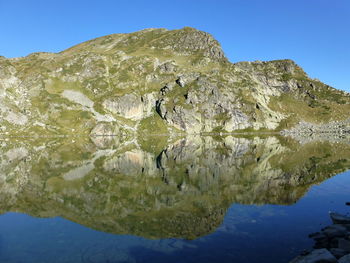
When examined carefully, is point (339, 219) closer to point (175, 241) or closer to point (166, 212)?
point (175, 241)

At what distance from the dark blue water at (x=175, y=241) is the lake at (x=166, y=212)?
90 mm

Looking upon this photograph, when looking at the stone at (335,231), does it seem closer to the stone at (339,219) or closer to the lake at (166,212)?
the lake at (166,212)

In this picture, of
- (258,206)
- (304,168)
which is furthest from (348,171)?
(258,206)

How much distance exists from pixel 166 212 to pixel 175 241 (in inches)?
349

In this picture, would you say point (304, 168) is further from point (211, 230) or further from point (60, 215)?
point (60, 215)

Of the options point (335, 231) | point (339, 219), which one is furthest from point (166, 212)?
point (339, 219)

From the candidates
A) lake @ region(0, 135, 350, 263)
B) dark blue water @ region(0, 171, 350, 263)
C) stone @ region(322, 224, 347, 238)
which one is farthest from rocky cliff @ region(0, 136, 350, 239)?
stone @ region(322, 224, 347, 238)

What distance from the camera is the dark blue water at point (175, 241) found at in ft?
72.3

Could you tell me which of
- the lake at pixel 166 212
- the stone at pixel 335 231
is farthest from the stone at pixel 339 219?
the stone at pixel 335 231

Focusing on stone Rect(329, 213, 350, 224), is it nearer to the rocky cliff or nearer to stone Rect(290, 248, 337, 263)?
the rocky cliff

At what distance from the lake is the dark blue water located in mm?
90

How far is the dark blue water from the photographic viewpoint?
22031 mm

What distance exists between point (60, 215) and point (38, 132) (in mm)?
180565

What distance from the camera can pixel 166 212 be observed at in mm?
34031
